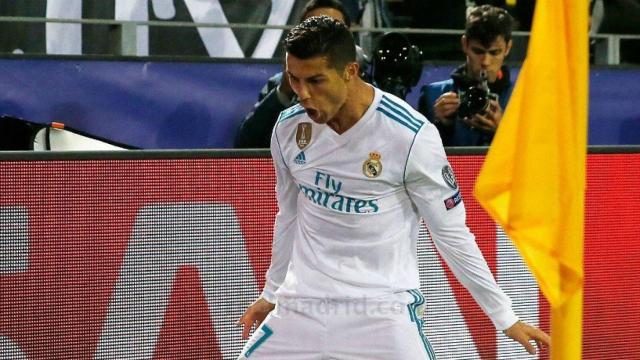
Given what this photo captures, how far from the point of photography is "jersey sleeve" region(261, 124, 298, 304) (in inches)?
171

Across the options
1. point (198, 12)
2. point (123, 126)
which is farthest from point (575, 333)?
point (198, 12)

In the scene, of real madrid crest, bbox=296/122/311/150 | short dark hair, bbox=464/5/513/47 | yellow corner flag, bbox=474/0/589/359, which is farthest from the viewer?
short dark hair, bbox=464/5/513/47

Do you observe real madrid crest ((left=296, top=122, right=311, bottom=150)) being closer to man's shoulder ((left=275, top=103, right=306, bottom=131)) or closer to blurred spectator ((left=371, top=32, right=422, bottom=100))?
man's shoulder ((left=275, top=103, right=306, bottom=131))

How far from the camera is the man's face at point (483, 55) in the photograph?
627 centimetres

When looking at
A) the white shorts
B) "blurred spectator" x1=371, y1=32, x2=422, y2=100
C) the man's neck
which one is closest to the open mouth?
the man's neck

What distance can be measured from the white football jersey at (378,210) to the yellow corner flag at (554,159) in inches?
23.4

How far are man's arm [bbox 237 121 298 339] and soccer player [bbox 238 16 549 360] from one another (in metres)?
0.18

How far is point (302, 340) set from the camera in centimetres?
402

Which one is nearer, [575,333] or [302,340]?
[575,333]

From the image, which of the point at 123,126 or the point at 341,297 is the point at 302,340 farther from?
the point at 123,126

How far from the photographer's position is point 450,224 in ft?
13.4

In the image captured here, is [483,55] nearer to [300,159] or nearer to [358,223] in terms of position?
[300,159]

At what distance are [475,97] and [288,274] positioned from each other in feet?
7.13

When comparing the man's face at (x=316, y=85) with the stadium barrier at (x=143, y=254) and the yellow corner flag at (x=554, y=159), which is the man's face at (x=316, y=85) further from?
the stadium barrier at (x=143, y=254)
